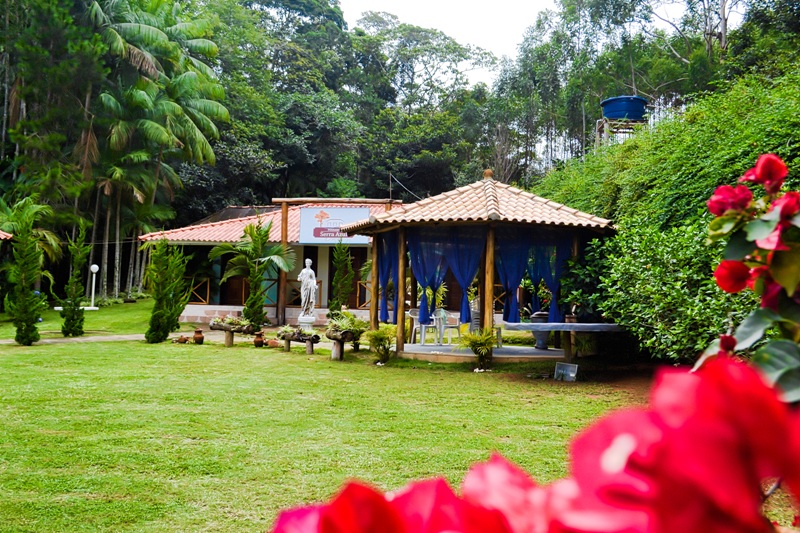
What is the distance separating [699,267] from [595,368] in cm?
329

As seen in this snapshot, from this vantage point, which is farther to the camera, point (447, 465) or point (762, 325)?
point (447, 465)

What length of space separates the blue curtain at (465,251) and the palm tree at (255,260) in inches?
214

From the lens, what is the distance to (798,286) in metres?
0.84

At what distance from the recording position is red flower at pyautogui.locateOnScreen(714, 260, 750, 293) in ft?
3.14

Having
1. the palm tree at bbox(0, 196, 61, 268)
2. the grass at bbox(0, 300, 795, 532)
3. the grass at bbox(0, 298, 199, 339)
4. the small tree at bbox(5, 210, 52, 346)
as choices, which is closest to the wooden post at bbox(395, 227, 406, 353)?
the grass at bbox(0, 300, 795, 532)

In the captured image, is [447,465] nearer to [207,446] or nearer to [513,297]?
[207,446]

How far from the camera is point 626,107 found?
17.5 meters

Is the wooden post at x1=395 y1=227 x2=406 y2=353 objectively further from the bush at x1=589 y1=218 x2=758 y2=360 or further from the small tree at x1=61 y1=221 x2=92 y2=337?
the small tree at x1=61 y1=221 x2=92 y2=337

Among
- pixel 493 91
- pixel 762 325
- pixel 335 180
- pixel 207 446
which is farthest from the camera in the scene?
pixel 493 91

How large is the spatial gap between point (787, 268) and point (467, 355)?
9760 mm

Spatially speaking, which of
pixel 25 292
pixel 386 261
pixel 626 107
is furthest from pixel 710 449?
pixel 626 107

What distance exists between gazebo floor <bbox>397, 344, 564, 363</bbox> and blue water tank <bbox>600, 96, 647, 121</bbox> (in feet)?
30.5

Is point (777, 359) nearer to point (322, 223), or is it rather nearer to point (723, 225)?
point (723, 225)

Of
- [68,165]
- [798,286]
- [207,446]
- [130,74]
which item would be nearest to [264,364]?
[207,446]
